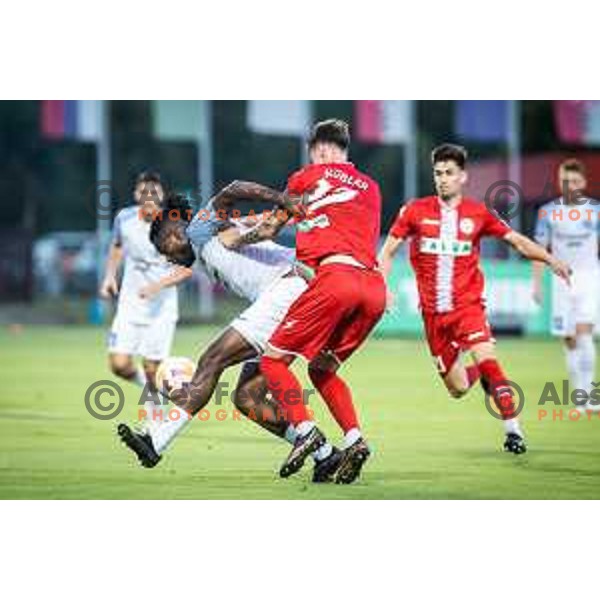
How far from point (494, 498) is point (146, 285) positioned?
3.34 meters

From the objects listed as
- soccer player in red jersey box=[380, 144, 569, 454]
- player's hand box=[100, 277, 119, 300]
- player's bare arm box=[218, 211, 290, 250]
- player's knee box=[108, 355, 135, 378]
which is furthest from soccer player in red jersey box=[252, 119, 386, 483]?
player's knee box=[108, 355, 135, 378]

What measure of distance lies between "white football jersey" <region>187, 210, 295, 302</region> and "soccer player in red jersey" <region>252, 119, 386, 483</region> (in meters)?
0.23

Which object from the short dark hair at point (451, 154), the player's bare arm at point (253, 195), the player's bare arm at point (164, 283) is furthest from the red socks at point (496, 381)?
the player's bare arm at point (164, 283)

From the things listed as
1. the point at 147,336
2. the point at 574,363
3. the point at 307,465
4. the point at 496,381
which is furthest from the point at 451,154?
the point at 574,363

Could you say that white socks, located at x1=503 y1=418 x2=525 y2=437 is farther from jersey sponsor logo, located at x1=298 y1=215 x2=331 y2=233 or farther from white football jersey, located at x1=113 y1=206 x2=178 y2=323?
white football jersey, located at x1=113 y1=206 x2=178 y2=323

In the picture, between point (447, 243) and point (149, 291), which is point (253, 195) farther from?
point (149, 291)

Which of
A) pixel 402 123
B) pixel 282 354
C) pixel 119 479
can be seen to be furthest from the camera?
pixel 402 123

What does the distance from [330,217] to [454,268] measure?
57.9 inches

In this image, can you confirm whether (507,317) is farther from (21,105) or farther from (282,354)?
(282,354)

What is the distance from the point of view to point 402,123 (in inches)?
548

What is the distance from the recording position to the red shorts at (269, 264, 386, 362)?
27.4 ft

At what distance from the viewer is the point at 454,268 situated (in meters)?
9.80

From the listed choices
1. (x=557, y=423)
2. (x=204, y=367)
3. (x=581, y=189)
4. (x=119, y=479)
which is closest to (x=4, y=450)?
(x=119, y=479)

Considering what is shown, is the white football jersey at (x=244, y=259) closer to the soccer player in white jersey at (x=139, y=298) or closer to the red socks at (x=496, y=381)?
the red socks at (x=496, y=381)
